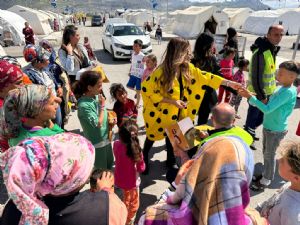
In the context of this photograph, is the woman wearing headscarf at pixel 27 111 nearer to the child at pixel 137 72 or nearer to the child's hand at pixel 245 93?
the child's hand at pixel 245 93

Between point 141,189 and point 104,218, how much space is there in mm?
2583

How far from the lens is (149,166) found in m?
4.85

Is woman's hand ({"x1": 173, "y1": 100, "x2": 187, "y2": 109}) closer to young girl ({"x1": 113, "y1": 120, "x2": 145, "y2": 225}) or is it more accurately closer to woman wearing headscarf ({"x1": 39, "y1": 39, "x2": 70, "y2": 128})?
young girl ({"x1": 113, "y1": 120, "x2": 145, "y2": 225})

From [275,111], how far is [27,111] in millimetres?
2997

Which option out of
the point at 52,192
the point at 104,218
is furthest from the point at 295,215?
the point at 52,192

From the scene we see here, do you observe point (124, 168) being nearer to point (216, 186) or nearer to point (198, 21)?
point (216, 186)

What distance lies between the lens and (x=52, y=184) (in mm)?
1538

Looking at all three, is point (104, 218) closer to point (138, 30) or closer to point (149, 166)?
point (149, 166)

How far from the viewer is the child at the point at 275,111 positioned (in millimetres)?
3500

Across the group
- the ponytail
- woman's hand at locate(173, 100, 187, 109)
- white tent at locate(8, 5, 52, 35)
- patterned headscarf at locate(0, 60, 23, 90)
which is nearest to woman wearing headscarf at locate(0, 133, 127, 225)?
patterned headscarf at locate(0, 60, 23, 90)

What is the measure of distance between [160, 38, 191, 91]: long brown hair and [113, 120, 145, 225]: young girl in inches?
35.9

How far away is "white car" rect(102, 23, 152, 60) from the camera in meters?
14.2

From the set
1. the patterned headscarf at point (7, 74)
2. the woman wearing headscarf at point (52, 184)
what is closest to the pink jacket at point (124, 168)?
the patterned headscarf at point (7, 74)

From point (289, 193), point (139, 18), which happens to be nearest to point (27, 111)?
point (289, 193)
